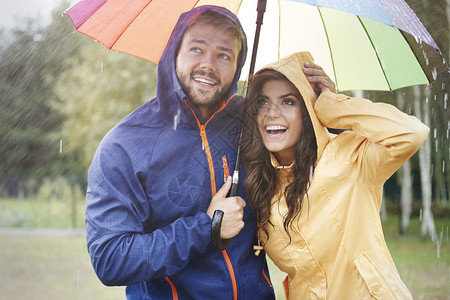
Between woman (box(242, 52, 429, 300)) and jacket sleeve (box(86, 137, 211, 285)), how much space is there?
561 mm

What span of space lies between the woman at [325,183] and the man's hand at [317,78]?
8 centimetres

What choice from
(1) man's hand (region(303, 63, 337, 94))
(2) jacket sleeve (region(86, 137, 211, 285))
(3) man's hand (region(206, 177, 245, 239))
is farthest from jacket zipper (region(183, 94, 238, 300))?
(1) man's hand (region(303, 63, 337, 94))

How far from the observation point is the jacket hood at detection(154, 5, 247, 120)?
10.4ft

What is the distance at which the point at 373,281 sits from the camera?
2.87 meters

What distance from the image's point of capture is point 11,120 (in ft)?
127

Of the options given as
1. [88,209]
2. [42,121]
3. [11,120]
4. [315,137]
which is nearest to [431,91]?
[315,137]

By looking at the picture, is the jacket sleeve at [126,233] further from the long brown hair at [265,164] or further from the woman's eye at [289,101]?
the woman's eye at [289,101]

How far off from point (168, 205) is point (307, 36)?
1.67 meters

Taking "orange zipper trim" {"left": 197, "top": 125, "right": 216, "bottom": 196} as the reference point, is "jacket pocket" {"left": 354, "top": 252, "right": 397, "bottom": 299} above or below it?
below

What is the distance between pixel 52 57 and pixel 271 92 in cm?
3583

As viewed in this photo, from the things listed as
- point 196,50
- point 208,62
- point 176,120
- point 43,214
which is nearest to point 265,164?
point 176,120

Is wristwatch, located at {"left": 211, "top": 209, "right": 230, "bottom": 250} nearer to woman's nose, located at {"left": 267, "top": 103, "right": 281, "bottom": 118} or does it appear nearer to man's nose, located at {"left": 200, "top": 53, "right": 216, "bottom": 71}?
woman's nose, located at {"left": 267, "top": 103, "right": 281, "bottom": 118}

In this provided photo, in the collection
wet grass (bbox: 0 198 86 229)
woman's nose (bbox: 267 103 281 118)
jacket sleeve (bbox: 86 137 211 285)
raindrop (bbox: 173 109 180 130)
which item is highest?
woman's nose (bbox: 267 103 281 118)

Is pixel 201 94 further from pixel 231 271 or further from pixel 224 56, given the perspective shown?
pixel 231 271
